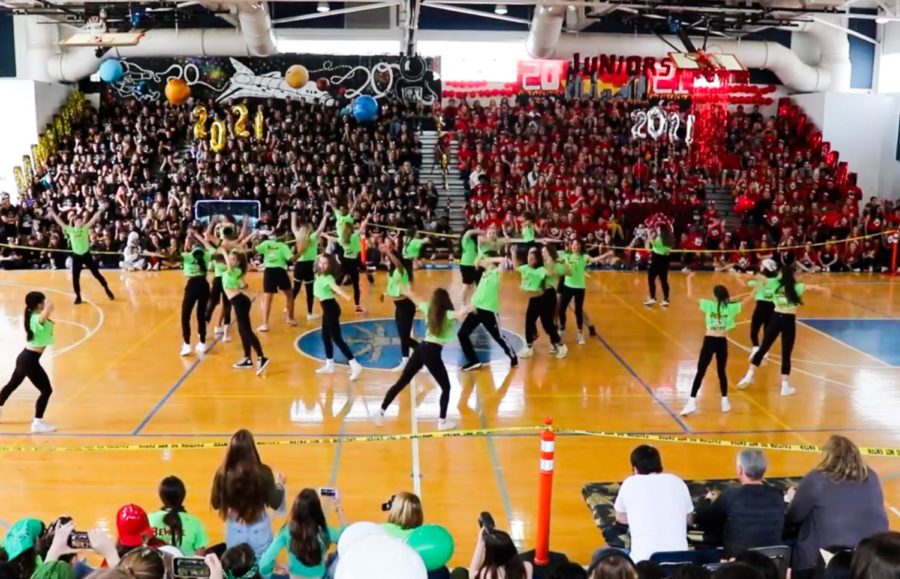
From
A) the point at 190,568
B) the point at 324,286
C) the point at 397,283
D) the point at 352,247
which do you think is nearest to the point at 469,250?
the point at 352,247

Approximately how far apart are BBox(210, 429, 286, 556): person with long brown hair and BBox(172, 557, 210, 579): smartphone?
159 cm

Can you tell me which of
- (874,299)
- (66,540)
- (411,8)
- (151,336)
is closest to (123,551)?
(66,540)

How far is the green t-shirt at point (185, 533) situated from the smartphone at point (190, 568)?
3.49ft

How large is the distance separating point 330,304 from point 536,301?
3201 millimetres

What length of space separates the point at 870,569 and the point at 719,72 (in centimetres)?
1600

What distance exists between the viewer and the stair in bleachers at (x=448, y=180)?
2642cm

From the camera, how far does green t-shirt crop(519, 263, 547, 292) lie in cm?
1318

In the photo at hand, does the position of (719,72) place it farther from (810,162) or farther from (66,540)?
(66,540)

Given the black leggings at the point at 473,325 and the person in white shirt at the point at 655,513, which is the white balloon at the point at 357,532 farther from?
the black leggings at the point at 473,325

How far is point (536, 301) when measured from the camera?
534 inches

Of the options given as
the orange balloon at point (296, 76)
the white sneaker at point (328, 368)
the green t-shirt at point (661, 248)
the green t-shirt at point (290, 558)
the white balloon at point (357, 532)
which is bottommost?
the white sneaker at point (328, 368)

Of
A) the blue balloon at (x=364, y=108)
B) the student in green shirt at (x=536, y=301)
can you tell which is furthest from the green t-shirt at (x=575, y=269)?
the blue balloon at (x=364, y=108)

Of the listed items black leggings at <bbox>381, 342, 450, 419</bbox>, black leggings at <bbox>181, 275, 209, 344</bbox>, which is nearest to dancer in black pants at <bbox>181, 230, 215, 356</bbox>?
black leggings at <bbox>181, 275, 209, 344</bbox>

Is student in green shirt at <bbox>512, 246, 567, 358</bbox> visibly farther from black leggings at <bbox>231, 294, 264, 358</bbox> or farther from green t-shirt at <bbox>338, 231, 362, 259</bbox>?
black leggings at <bbox>231, 294, 264, 358</bbox>
